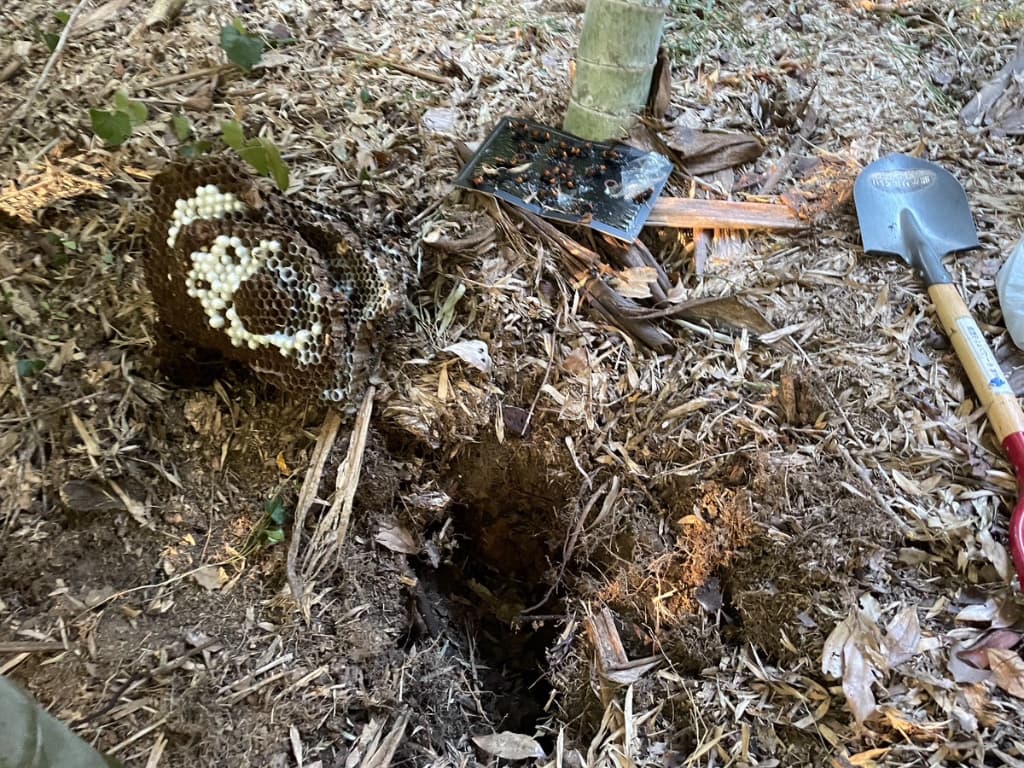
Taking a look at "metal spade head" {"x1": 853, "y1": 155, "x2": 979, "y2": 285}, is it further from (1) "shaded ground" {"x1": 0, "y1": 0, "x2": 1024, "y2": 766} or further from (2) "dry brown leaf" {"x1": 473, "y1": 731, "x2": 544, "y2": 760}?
(2) "dry brown leaf" {"x1": 473, "y1": 731, "x2": 544, "y2": 760}

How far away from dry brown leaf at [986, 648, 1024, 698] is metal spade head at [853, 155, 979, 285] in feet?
2.54

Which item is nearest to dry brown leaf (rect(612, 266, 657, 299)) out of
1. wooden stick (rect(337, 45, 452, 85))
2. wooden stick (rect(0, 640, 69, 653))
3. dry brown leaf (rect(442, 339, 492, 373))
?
dry brown leaf (rect(442, 339, 492, 373))

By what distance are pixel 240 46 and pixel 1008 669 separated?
6.69 ft

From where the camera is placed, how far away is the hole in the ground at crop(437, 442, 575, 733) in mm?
1551

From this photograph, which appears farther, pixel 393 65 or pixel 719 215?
pixel 393 65

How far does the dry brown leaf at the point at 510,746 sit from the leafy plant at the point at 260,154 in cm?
114

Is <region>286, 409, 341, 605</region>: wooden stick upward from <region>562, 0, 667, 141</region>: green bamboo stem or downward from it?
downward

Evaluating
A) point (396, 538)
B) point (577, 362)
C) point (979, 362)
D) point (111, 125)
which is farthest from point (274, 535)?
point (979, 362)

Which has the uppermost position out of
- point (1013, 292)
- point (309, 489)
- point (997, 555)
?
point (1013, 292)

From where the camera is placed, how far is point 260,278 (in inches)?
51.4

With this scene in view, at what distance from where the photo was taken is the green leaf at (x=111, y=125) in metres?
1.46

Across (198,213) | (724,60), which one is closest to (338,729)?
(198,213)

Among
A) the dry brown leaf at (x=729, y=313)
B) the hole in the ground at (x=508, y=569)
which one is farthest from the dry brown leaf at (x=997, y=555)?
the hole in the ground at (x=508, y=569)

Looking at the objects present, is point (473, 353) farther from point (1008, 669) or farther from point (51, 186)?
point (1008, 669)
